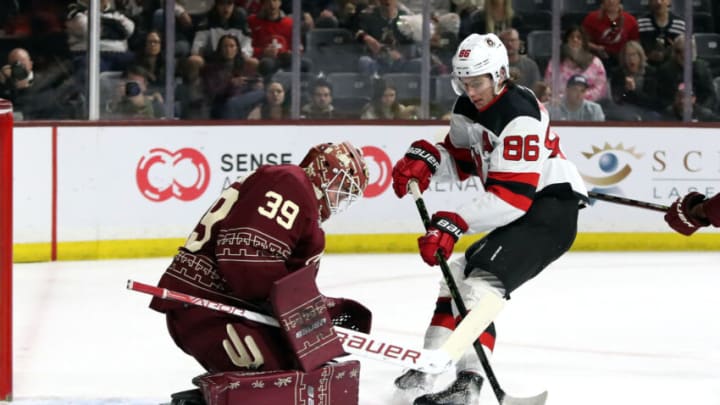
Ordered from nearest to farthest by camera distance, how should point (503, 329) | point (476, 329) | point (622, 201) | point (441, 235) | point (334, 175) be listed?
point (334, 175), point (476, 329), point (441, 235), point (622, 201), point (503, 329)

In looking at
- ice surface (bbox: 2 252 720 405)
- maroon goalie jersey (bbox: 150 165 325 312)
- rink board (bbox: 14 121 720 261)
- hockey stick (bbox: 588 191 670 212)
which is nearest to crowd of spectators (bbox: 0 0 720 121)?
rink board (bbox: 14 121 720 261)

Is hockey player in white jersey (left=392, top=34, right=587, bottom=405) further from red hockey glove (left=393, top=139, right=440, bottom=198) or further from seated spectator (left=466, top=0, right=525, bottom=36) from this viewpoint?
seated spectator (left=466, top=0, right=525, bottom=36)

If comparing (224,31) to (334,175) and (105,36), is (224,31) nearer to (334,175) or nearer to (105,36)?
(105,36)

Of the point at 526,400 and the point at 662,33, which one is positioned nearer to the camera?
the point at 526,400

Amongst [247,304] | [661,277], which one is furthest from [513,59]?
[247,304]

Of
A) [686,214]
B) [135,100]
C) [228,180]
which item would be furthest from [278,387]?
[135,100]

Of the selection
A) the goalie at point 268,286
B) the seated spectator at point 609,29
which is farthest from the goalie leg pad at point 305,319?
the seated spectator at point 609,29

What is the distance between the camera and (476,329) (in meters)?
3.98

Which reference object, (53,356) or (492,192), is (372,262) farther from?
(492,192)

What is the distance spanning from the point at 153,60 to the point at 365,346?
13.6ft

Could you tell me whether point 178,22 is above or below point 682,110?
above

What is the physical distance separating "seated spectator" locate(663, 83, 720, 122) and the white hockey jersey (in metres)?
3.99

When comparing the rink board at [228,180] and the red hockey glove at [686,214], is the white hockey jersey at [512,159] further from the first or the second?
the rink board at [228,180]

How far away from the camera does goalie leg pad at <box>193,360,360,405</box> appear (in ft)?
11.7
